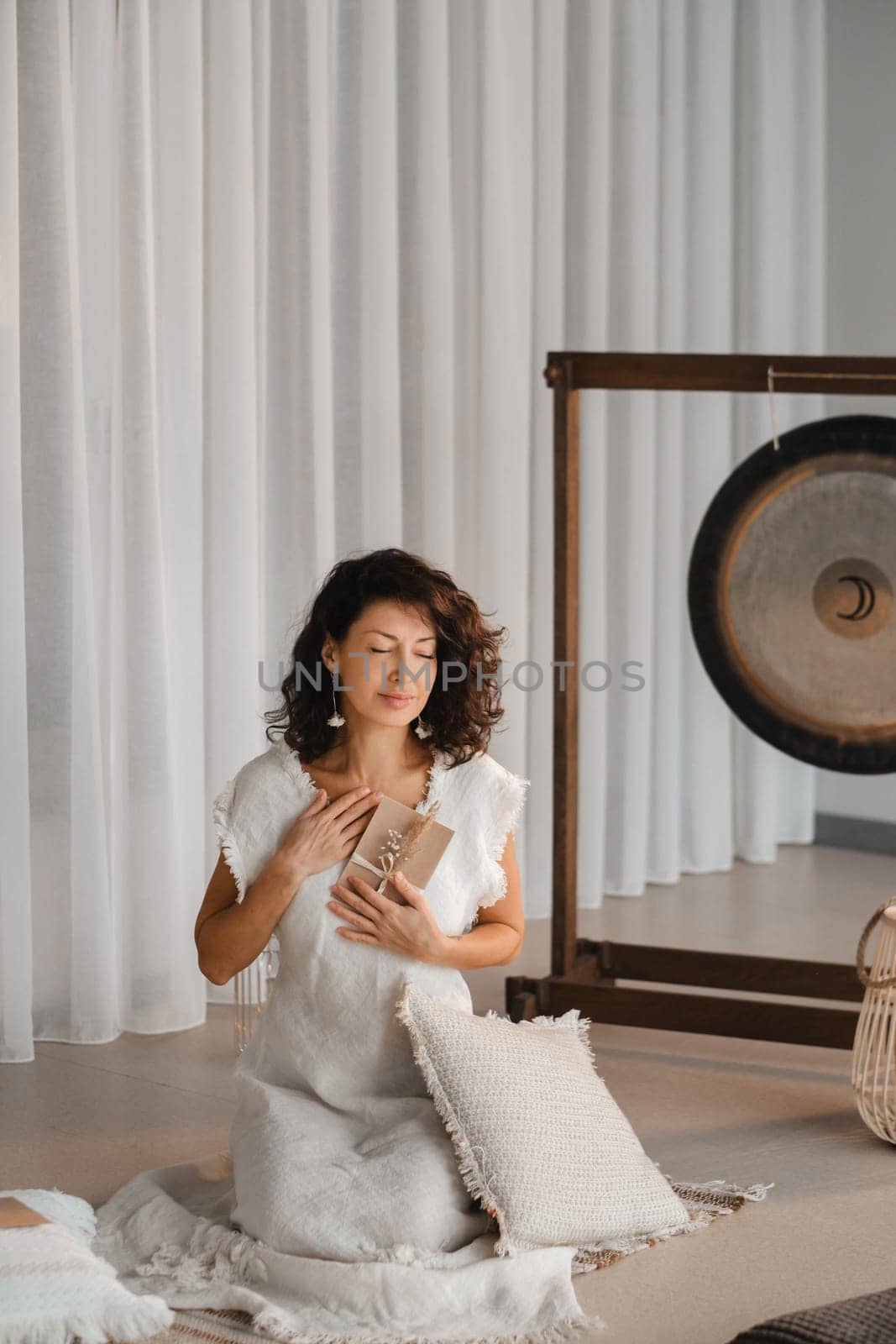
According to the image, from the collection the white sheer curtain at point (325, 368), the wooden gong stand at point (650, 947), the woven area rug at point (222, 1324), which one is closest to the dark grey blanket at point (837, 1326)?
the woven area rug at point (222, 1324)

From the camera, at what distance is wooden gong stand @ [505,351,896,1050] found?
2508 millimetres

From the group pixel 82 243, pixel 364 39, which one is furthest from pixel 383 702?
pixel 364 39

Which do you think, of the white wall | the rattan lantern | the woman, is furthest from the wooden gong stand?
the white wall

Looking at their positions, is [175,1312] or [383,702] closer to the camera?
[175,1312]

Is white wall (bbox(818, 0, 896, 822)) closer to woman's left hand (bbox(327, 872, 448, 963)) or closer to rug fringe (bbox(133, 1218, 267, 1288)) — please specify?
woman's left hand (bbox(327, 872, 448, 963))

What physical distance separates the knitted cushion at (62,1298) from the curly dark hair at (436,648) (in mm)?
654

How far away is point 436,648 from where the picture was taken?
6.46 feet

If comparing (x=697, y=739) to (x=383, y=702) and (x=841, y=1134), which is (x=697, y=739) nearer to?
(x=841, y=1134)

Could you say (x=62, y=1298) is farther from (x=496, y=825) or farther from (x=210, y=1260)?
(x=496, y=825)

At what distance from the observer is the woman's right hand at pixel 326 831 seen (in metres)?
1.89

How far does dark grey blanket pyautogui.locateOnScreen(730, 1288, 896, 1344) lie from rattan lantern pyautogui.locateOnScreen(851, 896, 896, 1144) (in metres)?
0.70

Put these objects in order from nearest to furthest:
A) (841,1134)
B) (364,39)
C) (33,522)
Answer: (841,1134) < (33,522) < (364,39)

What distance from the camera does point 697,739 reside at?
3.90 metres

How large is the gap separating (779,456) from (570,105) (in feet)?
4.17
